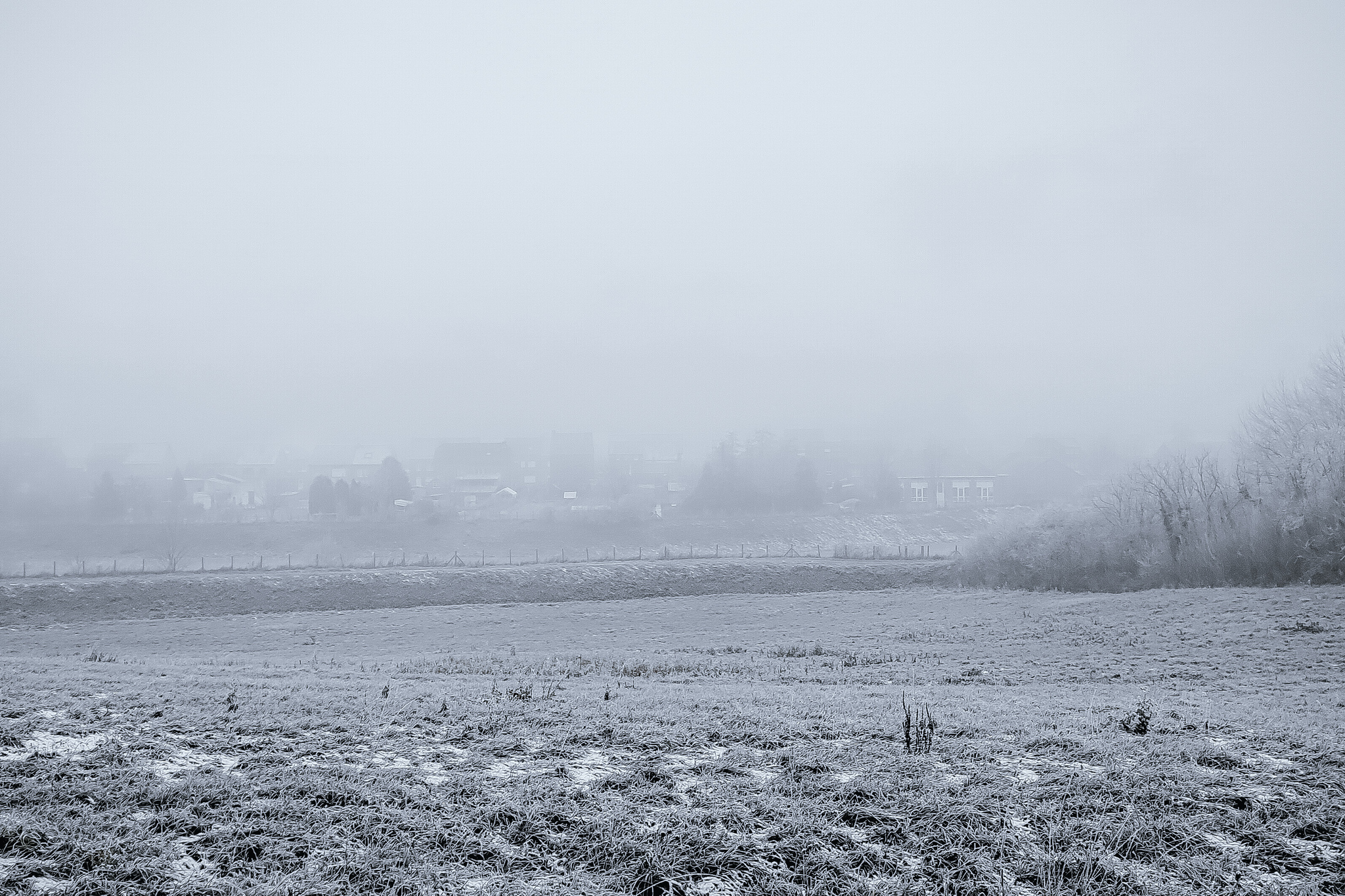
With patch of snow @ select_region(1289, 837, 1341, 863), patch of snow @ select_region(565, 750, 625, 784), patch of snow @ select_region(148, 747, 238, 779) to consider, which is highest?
patch of snow @ select_region(148, 747, 238, 779)

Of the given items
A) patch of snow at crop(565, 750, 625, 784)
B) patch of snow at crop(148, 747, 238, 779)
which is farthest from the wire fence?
patch of snow at crop(565, 750, 625, 784)

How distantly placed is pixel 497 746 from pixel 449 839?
104 inches

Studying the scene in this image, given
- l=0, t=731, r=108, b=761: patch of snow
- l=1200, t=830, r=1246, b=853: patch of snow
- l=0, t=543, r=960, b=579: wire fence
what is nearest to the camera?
l=1200, t=830, r=1246, b=853: patch of snow

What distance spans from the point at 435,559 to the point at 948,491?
2444 inches

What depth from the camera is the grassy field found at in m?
5.32

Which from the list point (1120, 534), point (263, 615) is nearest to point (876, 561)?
point (1120, 534)

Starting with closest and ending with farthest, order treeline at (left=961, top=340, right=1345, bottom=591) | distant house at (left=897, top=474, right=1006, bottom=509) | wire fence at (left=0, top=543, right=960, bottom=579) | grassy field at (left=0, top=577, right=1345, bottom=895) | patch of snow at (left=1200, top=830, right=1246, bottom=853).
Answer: grassy field at (left=0, top=577, right=1345, bottom=895)
patch of snow at (left=1200, top=830, right=1246, bottom=853)
treeline at (left=961, top=340, right=1345, bottom=591)
wire fence at (left=0, top=543, right=960, bottom=579)
distant house at (left=897, top=474, right=1006, bottom=509)

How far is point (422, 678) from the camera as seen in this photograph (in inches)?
695

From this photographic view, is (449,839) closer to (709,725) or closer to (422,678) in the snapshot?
(709,725)

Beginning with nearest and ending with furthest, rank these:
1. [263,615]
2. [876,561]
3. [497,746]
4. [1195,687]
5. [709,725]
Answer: [497,746] < [709,725] < [1195,687] < [263,615] < [876,561]

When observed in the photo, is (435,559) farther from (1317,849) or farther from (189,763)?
(1317,849)

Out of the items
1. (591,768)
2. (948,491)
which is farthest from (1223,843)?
(948,491)

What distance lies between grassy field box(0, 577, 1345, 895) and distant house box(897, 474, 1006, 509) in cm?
8127

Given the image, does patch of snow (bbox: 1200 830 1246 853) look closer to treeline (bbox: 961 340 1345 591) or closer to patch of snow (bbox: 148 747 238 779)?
patch of snow (bbox: 148 747 238 779)
